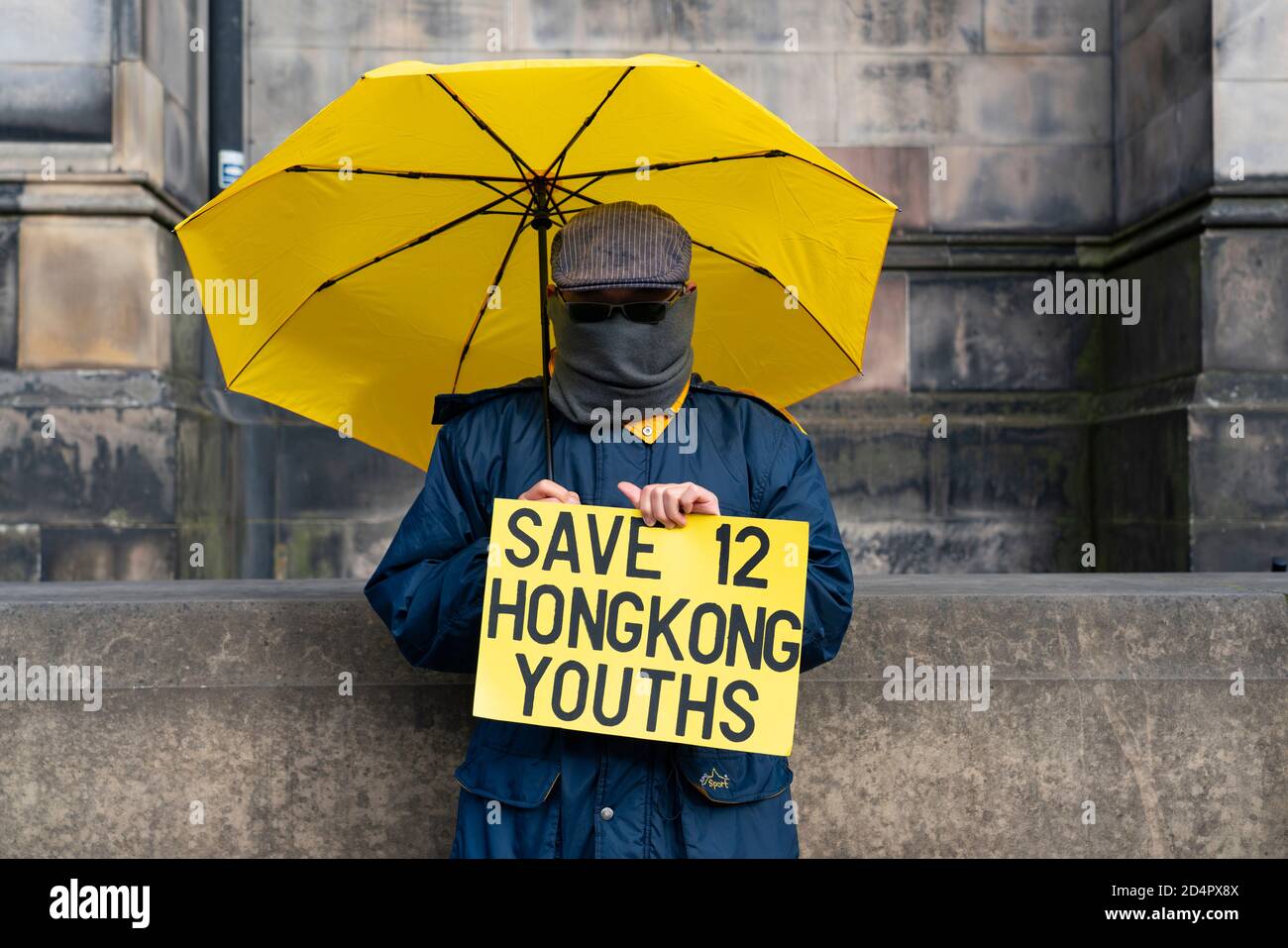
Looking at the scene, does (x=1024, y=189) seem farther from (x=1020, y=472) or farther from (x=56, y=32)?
(x=56, y=32)

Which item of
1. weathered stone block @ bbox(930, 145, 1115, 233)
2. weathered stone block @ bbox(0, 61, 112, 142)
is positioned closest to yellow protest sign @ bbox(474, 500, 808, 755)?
weathered stone block @ bbox(0, 61, 112, 142)

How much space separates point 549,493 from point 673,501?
0.26 m

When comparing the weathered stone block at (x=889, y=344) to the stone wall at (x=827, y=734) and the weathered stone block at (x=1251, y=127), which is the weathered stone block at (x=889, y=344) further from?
the stone wall at (x=827, y=734)

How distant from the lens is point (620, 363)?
8.32 feet

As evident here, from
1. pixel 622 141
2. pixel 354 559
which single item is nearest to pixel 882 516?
pixel 354 559

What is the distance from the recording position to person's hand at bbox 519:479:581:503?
8.16ft

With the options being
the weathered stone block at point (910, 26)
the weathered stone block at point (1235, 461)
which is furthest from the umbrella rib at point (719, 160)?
the weathered stone block at point (910, 26)

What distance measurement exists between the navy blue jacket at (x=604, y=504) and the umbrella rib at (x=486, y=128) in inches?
22.7

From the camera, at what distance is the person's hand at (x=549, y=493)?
8.16 ft

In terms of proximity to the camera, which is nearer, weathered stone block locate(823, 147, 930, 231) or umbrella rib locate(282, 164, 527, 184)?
umbrella rib locate(282, 164, 527, 184)

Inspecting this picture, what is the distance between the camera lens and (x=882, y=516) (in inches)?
305

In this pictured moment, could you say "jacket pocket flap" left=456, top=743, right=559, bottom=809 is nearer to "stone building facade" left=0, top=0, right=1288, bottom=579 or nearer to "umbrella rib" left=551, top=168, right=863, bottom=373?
"umbrella rib" left=551, top=168, right=863, bottom=373

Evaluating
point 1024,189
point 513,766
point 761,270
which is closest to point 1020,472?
point 1024,189
